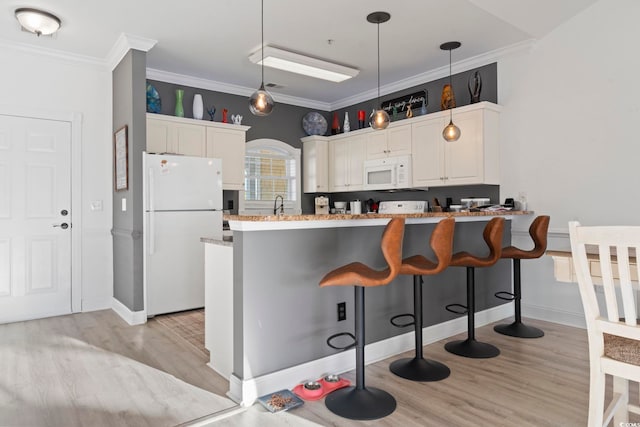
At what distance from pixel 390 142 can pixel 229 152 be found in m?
1.99

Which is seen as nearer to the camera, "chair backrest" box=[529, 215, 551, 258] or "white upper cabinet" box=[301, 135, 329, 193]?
"chair backrest" box=[529, 215, 551, 258]

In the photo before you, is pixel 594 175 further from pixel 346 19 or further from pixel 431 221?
pixel 346 19

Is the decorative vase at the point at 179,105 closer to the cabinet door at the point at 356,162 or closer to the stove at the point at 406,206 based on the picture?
the cabinet door at the point at 356,162

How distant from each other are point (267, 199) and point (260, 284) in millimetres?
3659

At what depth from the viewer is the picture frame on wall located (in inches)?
159

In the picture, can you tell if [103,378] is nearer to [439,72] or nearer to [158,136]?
[158,136]

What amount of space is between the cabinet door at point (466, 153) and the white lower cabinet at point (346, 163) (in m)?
1.37

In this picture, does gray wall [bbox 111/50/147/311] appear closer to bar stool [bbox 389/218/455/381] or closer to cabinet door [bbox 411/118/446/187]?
bar stool [bbox 389/218/455/381]

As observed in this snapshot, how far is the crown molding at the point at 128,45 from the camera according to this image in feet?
12.6

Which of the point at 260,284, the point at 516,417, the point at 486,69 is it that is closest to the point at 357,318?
the point at 260,284

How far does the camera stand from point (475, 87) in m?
4.42

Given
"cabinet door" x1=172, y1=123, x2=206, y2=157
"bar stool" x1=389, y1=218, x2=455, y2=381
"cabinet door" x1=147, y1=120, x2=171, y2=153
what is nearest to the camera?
"bar stool" x1=389, y1=218, x2=455, y2=381

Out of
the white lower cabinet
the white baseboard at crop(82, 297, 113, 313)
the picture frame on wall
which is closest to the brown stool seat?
the picture frame on wall

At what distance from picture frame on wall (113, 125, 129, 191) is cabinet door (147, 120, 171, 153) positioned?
0.31 metres
